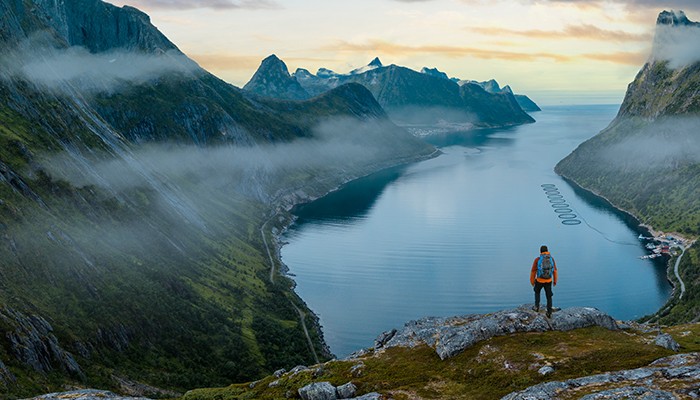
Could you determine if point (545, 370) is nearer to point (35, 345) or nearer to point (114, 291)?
point (35, 345)

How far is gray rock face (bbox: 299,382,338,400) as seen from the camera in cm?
5727

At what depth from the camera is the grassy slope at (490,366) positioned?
50844 millimetres

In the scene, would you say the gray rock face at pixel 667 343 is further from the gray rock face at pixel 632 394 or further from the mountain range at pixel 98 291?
the mountain range at pixel 98 291

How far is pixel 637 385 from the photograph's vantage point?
43938mm

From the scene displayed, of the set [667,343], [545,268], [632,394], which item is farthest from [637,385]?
[545,268]

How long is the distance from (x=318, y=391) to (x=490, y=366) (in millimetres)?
16971

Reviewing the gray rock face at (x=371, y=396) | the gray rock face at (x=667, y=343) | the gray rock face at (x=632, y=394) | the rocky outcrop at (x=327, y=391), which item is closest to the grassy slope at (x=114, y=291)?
the rocky outcrop at (x=327, y=391)

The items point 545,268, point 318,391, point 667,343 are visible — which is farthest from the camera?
point 318,391

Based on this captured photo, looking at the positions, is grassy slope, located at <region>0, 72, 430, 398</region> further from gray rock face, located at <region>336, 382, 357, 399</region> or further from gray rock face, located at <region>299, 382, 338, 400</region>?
gray rock face, located at <region>336, 382, 357, 399</region>

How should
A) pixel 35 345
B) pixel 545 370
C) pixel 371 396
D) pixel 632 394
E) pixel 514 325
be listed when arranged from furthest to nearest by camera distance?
1. pixel 35 345
2. pixel 514 325
3. pixel 371 396
4. pixel 545 370
5. pixel 632 394

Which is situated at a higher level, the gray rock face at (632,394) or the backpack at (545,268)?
the backpack at (545,268)

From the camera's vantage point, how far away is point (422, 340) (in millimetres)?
72312

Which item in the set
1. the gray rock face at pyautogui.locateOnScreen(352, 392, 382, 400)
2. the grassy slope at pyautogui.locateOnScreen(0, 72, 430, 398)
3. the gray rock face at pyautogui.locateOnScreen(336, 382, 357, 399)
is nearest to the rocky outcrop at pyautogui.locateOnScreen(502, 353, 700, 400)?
the gray rock face at pyautogui.locateOnScreen(352, 392, 382, 400)

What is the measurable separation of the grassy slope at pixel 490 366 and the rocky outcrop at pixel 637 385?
2615 millimetres
